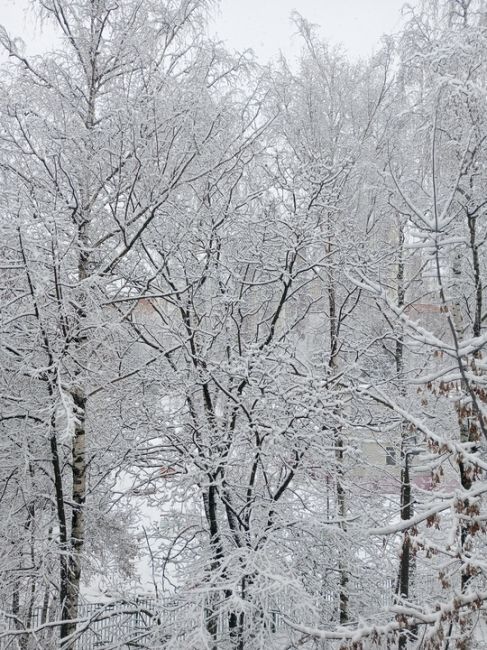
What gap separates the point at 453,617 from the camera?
12.5 ft

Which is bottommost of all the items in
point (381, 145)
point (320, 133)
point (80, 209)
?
point (80, 209)

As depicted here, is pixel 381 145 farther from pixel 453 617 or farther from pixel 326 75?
pixel 453 617

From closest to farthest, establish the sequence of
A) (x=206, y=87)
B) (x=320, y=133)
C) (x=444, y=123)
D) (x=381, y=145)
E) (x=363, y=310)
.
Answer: (x=444, y=123)
(x=206, y=87)
(x=381, y=145)
(x=320, y=133)
(x=363, y=310)

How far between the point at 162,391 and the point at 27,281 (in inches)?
79.3

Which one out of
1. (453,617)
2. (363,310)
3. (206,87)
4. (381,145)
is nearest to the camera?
(453,617)

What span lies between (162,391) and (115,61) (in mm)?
3783

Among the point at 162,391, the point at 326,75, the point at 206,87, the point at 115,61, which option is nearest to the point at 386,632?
the point at 162,391

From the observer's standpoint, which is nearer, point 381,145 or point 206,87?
point 206,87

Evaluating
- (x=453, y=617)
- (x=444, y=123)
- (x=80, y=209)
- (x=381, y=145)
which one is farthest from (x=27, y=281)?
(x=381, y=145)

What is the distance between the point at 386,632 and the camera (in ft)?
12.8

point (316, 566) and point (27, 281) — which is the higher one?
point (27, 281)

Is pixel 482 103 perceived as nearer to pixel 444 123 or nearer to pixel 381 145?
pixel 444 123

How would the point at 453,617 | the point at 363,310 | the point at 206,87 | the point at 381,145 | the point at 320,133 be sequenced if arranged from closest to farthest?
1. the point at 453,617
2. the point at 206,87
3. the point at 381,145
4. the point at 320,133
5. the point at 363,310

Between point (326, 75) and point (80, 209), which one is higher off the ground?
point (326, 75)
